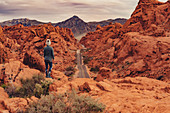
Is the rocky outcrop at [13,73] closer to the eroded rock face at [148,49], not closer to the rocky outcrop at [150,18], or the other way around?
the eroded rock face at [148,49]

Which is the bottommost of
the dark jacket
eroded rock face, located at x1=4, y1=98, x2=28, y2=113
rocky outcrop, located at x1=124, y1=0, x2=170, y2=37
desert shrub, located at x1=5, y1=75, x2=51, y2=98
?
desert shrub, located at x1=5, y1=75, x2=51, y2=98

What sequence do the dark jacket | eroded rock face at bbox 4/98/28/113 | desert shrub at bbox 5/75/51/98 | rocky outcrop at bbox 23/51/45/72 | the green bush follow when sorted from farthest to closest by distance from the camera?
rocky outcrop at bbox 23/51/45/72 → the dark jacket → desert shrub at bbox 5/75/51/98 → eroded rock face at bbox 4/98/28/113 → the green bush

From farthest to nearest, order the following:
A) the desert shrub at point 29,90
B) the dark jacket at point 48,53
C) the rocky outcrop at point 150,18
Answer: the rocky outcrop at point 150,18 → the dark jacket at point 48,53 → the desert shrub at point 29,90

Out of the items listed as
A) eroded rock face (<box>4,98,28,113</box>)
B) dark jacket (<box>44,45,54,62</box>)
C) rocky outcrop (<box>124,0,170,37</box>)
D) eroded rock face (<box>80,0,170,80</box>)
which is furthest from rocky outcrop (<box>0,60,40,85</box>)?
rocky outcrop (<box>124,0,170,37</box>)

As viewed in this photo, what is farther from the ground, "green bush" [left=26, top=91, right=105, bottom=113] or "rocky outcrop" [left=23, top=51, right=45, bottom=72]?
"rocky outcrop" [left=23, top=51, right=45, bottom=72]

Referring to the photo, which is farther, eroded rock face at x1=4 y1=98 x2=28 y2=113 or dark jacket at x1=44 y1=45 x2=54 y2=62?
dark jacket at x1=44 y1=45 x2=54 y2=62

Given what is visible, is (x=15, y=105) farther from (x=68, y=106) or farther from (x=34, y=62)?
(x=34, y=62)

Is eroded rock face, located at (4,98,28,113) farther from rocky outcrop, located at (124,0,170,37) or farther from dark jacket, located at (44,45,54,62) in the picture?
rocky outcrop, located at (124,0,170,37)

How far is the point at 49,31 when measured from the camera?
57.2 metres

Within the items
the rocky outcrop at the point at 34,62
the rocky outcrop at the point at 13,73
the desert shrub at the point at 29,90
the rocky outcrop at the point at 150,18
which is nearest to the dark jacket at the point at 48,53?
the rocky outcrop at the point at 13,73

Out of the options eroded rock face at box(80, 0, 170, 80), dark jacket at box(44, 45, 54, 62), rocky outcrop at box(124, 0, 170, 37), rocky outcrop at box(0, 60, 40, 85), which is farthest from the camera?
rocky outcrop at box(124, 0, 170, 37)

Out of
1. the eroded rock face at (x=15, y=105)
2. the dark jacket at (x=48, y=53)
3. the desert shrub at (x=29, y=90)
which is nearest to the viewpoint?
the eroded rock face at (x=15, y=105)

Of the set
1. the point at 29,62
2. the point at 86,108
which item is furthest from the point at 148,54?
the point at 86,108

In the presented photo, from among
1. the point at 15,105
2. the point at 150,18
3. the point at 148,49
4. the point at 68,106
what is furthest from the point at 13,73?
the point at 150,18
